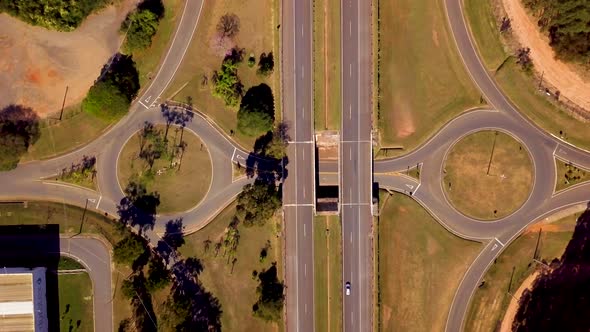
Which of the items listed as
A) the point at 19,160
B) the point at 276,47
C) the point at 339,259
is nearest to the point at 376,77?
the point at 276,47

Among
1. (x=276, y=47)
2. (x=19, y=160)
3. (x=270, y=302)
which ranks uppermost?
(x=276, y=47)

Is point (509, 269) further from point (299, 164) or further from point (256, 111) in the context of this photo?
point (256, 111)

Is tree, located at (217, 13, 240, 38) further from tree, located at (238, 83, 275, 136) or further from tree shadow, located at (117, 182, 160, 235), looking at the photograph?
tree shadow, located at (117, 182, 160, 235)

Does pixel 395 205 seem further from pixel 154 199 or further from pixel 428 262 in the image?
pixel 154 199

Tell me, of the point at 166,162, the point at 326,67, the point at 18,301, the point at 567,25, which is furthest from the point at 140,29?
the point at 567,25

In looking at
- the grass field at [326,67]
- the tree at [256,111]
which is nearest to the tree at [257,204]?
the tree at [256,111]

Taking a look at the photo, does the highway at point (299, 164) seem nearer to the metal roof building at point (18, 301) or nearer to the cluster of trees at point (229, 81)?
the cluster of trees at point (229, 81)
